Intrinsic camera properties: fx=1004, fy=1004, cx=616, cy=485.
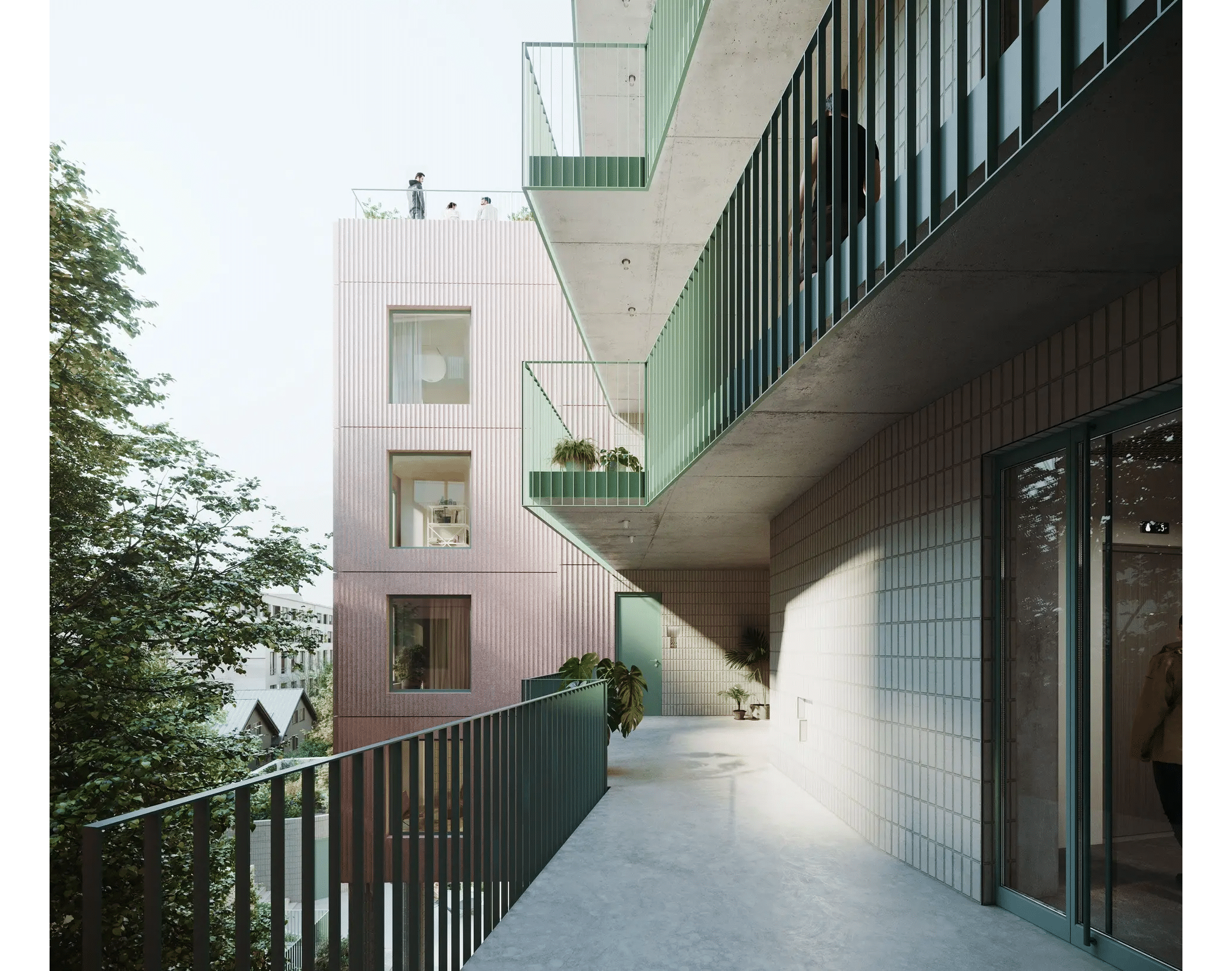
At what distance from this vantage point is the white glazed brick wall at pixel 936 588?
4273 mm

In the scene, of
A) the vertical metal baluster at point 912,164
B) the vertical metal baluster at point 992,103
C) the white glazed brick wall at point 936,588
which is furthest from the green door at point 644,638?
the vertical metal baluster at point 992,103

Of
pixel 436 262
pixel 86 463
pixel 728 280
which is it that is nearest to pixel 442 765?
pixel 728 280

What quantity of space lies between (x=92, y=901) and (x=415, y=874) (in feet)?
6.14

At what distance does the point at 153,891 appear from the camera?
2.28 metres

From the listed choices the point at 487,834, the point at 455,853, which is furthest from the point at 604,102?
the point at 455,853

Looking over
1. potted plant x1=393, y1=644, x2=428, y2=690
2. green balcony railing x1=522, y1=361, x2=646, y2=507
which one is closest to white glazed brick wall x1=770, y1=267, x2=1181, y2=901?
green balcony railing x1=522, y1=361, x2=646, y2=507

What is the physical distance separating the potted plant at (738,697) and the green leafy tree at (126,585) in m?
7.58

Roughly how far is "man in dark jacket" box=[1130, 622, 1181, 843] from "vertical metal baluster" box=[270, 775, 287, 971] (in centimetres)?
324

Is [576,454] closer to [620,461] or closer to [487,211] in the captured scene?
[620,461]

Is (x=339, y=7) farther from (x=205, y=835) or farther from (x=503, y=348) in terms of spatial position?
(x=205, y=835)

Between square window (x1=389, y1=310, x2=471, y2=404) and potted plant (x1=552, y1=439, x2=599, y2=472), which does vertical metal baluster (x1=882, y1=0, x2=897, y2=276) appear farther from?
square window (x1=389, y1=310, x2=471, y2=404)

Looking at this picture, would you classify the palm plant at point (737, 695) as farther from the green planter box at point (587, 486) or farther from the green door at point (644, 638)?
the green planter box at point (587, 486)
